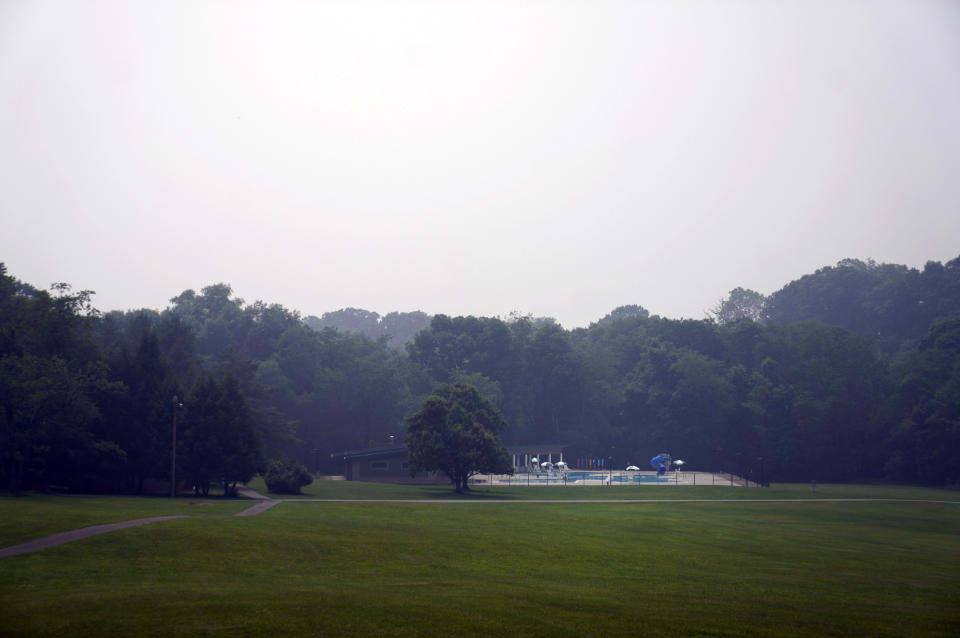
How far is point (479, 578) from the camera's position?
985 inches

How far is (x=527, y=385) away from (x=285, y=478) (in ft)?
198


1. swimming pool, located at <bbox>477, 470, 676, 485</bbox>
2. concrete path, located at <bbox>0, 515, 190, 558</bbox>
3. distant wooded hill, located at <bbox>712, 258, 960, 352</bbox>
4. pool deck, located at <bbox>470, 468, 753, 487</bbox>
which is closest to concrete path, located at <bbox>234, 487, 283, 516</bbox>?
concrete path, located at <bbox>0, 515, 190, 558</bbox>

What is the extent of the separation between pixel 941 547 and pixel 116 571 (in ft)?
119

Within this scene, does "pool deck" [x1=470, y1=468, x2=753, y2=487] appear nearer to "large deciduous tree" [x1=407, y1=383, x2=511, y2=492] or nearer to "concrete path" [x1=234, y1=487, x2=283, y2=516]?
"large deciduous tree" [x1=407, y1=383, x2=511, y2=492]

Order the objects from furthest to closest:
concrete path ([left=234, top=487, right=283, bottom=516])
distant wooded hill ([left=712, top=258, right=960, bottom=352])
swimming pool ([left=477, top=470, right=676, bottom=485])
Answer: distant wooded hill ([left=712, top=258, right=960, bottom=352]) → swimming pool ([left=477, top=470, right=676, bottom=485]) → concrete path ([left=234, top=487, right=283, bottom=516])

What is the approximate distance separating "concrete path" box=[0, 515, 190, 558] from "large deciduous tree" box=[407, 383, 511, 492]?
105 feet

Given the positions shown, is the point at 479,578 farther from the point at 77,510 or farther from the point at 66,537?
the point at 77,510

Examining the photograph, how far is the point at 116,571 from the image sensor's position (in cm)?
2345

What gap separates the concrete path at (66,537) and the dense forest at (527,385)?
22.7 m

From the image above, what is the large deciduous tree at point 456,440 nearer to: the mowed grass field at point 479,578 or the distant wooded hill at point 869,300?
the mowed grass field at point 479,578

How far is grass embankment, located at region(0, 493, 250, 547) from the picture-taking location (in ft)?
97.6

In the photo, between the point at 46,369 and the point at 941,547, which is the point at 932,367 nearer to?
the point at 941,547

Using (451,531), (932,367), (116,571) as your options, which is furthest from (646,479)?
(116,571)

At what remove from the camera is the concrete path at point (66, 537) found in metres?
25.4
